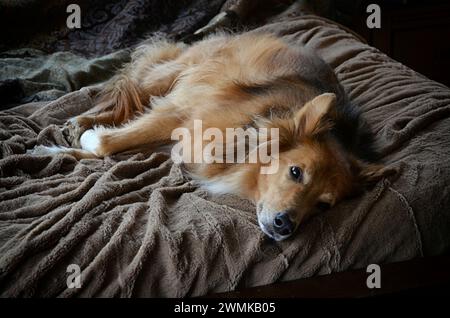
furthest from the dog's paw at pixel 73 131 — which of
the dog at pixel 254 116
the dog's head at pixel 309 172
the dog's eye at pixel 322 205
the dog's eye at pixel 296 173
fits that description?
the dog's eye at pixel 322 205

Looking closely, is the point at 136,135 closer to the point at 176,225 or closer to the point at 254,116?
the point at 254,116

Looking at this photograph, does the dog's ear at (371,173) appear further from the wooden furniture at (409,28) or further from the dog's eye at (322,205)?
the wooden furniture at (409,28)

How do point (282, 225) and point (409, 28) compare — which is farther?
point (409, 28)

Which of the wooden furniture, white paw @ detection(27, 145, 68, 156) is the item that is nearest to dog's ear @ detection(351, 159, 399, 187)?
white paw @ detection(27, 145, 68, 156)

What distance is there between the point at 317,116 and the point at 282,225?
45 centimetres

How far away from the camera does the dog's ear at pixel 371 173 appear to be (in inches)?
63.1

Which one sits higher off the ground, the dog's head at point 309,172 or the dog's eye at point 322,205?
the dog's head at point 309,172

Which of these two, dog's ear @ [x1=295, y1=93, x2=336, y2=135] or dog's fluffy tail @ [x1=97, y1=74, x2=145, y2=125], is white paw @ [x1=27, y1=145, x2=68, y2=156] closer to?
dog's fluffy tail @ [x1=97, y1=74, x2=145, y2=125]

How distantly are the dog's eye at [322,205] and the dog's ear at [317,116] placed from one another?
0.26 metres

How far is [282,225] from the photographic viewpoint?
1.42 meters

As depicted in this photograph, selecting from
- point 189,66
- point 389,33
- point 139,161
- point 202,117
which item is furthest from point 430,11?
point 139,161

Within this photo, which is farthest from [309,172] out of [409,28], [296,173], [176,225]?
[409,28]

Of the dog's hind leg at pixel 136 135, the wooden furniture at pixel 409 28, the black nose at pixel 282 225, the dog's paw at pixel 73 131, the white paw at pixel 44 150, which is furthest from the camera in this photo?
the wooden furniture at pixel 409 28

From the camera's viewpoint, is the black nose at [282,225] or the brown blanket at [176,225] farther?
the black nose at [282,225]
